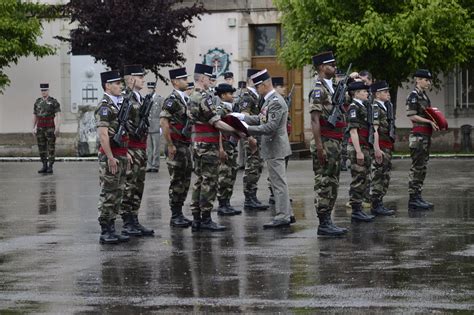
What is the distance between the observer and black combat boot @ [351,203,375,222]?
52.0ft

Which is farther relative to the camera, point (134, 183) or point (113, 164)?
point (134, 183)

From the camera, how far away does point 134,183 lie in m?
15.2

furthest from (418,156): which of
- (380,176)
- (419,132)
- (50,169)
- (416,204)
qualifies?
(50,169)

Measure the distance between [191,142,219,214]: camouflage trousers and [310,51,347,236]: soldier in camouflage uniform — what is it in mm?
1374

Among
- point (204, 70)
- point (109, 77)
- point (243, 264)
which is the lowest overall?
point (243, 264)

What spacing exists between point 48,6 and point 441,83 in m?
11.9

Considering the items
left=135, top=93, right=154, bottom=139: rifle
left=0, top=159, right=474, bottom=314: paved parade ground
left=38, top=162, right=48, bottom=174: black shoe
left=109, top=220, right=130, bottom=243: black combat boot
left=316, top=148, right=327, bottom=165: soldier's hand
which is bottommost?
left=0, top=159, right=474, bottom=314: paved parade ground

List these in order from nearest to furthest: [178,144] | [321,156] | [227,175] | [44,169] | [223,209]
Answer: [321,156] → [178,144] → [223,209] → [227,175] → [44,169]

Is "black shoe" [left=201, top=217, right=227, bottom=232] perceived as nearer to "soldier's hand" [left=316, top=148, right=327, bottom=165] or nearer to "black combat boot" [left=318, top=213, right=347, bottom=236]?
"black combat boot" [left=318, top=213, right=347, bottom=236]

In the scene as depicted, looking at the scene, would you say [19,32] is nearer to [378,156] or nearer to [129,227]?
[378,156]

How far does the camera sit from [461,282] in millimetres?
10883

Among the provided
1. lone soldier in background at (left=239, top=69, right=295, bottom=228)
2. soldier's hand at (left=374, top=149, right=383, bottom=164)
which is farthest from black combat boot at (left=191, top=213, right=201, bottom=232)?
soldier's hand at (left=374, top=149, right=383, bottom=164)

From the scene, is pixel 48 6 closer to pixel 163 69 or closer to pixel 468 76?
pixel 163 69

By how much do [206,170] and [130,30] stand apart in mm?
18876
